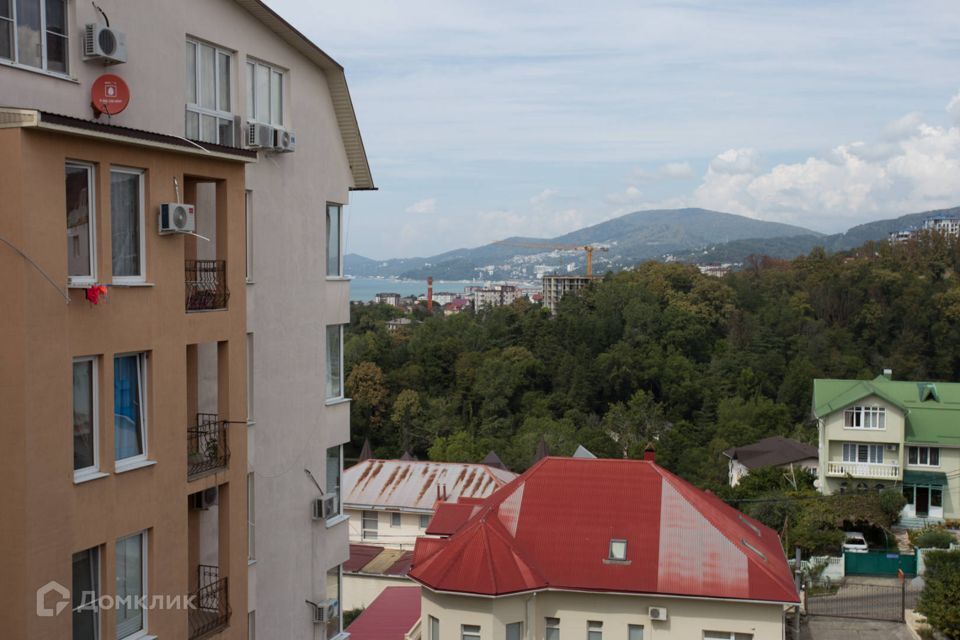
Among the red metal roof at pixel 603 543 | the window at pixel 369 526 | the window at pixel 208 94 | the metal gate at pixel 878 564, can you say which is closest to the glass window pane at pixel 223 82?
the window at pixel 208 94

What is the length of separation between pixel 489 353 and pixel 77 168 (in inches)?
2488

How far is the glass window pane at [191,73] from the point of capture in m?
8.50

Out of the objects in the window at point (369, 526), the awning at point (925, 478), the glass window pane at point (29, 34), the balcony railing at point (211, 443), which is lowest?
the window at point (369, 526)

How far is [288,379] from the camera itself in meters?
9.91

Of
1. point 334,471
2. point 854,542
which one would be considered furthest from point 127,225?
point 854,542

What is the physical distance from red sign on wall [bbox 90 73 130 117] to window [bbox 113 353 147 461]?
6.87ft

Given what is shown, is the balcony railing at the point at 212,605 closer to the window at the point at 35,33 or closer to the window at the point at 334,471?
the window at the point at 334,471

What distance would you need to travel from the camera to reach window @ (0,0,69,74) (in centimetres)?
643

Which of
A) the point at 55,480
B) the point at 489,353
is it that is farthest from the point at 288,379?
the point at 489,353

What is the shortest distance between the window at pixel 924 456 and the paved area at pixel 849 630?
12.1 metres

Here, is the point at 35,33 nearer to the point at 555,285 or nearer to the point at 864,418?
the point at 864,418

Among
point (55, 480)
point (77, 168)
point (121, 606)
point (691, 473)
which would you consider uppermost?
point (77, 168)

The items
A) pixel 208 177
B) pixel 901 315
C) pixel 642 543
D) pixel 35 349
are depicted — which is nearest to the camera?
pixel 35 349

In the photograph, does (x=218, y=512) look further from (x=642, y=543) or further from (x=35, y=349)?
(x=642, y=543)
